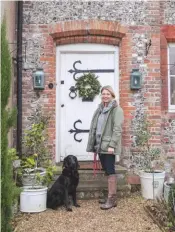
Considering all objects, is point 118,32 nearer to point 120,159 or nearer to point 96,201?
point 120,159

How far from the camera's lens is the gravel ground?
14.4 feet

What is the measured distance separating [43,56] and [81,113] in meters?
1.36

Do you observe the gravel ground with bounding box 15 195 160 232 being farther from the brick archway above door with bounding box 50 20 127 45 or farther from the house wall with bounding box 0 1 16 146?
the brick archway above door with bounding box 50 20 127 45

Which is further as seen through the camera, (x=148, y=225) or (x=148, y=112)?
(x=148, y=112)

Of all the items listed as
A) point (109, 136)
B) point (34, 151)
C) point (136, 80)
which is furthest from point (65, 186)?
point (136, 80)

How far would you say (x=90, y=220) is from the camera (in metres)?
4.70

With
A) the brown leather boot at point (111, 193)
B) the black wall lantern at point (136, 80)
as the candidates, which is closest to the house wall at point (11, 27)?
the brown leather boot at point (111, 193)

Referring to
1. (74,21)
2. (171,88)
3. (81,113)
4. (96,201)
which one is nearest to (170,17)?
(171,88)

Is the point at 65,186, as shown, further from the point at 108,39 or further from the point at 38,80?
the point at 108,39

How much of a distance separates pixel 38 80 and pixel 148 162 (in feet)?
8.61

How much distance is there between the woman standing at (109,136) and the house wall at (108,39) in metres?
1.06

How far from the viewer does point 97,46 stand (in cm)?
662

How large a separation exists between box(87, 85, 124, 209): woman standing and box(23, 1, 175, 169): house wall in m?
1.06

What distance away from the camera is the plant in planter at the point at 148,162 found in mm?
A: 5684
